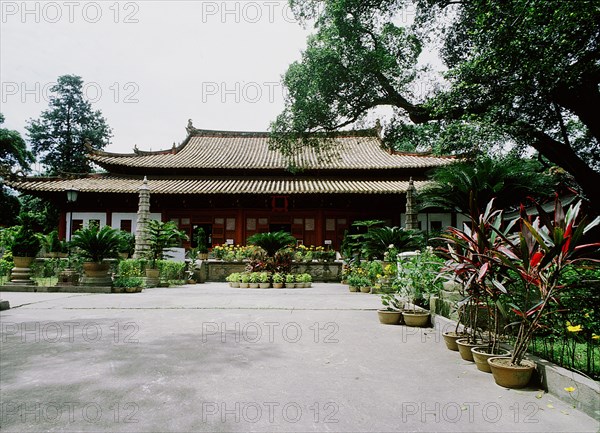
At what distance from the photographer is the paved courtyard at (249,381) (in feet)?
8.53

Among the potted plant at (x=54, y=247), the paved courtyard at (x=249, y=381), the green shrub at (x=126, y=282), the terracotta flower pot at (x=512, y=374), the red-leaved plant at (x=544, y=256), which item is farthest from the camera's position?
the potted plant at (x=54, y=247)

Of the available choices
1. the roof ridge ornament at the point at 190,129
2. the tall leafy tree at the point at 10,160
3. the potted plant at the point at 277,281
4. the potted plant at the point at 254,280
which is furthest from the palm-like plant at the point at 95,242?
the tall leafy tree at the point at 10,160

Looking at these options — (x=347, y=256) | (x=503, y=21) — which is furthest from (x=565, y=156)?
(x=347, y=256)

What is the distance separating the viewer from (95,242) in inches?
407

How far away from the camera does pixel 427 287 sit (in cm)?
598

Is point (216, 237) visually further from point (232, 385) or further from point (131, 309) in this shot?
point (232, 385)

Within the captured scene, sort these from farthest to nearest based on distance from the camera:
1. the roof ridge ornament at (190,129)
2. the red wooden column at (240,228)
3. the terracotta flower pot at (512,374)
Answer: the roof ridge ornament at (190,129) → the red wooden column at (240,228) → the terracotta flower pot at (512,374)

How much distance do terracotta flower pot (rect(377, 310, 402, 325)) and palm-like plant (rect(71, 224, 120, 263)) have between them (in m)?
7.64

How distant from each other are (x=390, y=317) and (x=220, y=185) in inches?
604

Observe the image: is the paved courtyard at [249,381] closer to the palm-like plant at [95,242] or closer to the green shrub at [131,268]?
the palm-like plant at [95,242]

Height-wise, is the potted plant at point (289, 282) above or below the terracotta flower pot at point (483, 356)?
below

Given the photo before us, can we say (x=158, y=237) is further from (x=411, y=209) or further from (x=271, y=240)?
(x=411, y=209)

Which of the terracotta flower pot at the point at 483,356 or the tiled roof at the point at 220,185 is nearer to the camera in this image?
the terracotta flower pot at the point at 483,356

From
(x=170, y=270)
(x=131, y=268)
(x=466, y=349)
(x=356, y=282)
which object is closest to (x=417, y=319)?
(x=466, y=349)
